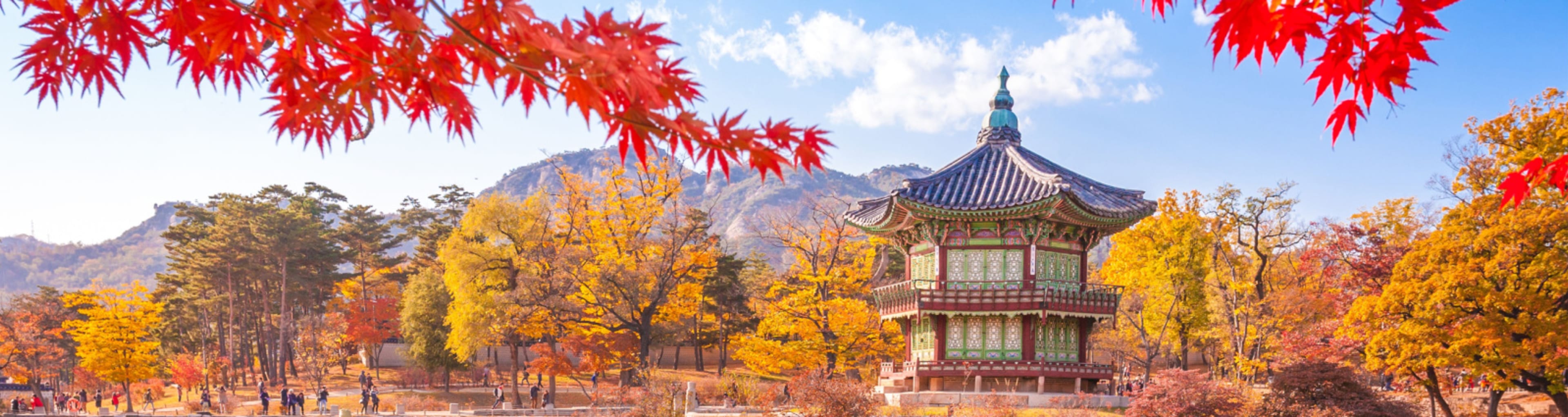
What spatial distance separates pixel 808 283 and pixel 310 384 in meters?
24.4

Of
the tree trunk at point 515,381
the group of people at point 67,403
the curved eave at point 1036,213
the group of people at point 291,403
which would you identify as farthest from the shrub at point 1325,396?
the group of people at point 67,403

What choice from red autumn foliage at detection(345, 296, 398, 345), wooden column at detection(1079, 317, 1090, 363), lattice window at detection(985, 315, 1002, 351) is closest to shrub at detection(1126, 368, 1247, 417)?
lattice window at detection(985, 315, 1002, 351)

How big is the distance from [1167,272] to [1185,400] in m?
18.5

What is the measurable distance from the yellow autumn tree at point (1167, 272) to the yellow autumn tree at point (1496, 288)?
509 inches

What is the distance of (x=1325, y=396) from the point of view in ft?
56.2

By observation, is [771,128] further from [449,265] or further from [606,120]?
[449,265]

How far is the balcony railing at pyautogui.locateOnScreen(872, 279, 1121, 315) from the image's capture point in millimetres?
23609

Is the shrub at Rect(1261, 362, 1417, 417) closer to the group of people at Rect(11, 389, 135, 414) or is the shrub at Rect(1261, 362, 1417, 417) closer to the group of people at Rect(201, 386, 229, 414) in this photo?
the group of people at Rect(201, 386, 229, 414)

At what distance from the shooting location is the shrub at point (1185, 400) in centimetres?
1711

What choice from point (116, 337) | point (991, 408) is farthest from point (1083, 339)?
point (116, 337)

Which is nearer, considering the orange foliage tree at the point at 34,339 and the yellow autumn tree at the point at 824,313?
the yellow autumn tree at the point at 824,313

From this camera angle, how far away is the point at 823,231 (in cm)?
3316

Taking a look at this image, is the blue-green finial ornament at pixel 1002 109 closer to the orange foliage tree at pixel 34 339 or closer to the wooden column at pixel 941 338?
the wooden column at pixel 941 338

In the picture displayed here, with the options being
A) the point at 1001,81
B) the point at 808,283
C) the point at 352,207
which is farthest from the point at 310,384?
the point at 1001,81
